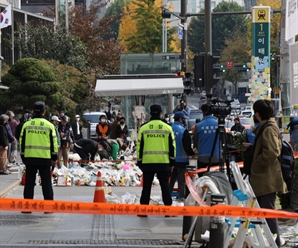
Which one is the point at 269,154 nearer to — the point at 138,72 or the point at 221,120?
the point at 221,120

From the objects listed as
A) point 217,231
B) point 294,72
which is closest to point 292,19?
point 294,72

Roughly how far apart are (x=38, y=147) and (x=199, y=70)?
9.53 m

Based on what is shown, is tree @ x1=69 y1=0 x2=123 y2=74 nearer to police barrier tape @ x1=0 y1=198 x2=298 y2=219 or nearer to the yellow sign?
the yellow sign

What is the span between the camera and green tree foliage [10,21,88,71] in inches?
1827

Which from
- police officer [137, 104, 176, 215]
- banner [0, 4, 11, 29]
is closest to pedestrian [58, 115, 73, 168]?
police officer [137, 104, 176, 215]

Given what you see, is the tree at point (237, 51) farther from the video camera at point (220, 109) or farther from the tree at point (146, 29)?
the video camera at point (220, 109)

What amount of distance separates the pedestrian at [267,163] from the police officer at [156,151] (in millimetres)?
3710

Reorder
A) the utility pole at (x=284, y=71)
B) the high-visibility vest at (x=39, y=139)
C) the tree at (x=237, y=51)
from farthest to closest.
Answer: the tree at (x=237, y=51), the utility pole at (x=284, y=71), the high-visibility vest at (x=39, y=139)

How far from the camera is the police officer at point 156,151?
12.6 meters

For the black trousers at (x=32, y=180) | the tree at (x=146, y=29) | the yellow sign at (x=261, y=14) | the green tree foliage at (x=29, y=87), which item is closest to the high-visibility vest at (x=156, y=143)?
the black trousers at (x=32, y=180)

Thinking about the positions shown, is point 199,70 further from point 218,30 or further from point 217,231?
point 218,30

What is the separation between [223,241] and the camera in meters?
7.93

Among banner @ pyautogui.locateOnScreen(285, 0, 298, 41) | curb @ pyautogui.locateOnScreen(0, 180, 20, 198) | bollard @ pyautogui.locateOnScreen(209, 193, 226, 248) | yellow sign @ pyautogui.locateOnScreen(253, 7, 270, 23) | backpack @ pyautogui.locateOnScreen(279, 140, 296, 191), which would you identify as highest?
yellow sign @ pyautogui.locateOnScreen(253, 7, 270, 23)

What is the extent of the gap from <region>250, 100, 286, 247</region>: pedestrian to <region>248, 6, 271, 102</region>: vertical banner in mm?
14118
